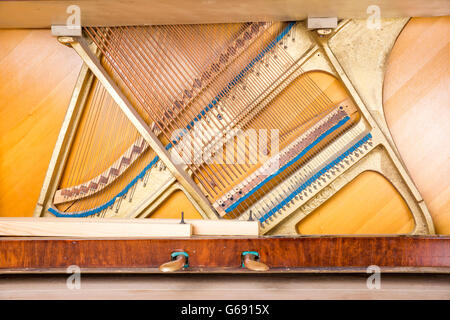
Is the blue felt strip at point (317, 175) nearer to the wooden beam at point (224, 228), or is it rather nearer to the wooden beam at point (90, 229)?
the wooden beam at point (224, 228)

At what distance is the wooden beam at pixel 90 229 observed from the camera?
60.9 inches

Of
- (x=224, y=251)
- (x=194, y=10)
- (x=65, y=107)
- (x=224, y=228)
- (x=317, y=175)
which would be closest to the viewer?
(x=224, y=251)

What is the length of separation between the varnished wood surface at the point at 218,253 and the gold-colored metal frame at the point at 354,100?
43cm

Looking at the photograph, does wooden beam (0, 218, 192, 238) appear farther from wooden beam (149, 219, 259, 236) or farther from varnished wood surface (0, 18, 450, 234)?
varnished wood surface (0, 18, 450, 234)

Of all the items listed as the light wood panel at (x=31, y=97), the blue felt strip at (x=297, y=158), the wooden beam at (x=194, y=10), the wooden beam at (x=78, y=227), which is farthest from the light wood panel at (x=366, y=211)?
the light wood panel at (x=31, y=97)

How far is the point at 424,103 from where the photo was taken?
1.98 m

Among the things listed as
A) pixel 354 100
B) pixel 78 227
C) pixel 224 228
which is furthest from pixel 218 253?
pixel 354 100

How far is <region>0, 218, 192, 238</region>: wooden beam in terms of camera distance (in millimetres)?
1546

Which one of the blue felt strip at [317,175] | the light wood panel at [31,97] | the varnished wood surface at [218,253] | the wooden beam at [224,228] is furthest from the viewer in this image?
the light wood panel at [31,97]

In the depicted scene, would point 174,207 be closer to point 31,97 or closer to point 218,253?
point 218,253

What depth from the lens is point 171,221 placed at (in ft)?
5.50

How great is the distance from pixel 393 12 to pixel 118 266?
216 cm

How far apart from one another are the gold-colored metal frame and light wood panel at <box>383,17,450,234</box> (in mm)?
93

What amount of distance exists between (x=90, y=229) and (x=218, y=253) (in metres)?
0.66
